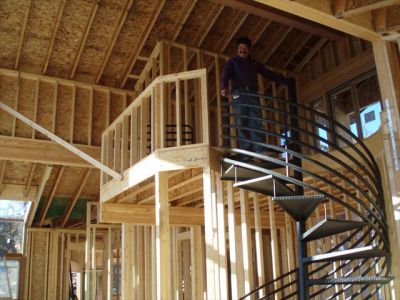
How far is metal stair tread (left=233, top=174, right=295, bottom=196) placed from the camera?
4605 mm

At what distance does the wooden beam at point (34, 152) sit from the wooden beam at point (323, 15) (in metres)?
5.86

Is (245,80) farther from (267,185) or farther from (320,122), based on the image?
(320,122)

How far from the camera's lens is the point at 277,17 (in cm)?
791

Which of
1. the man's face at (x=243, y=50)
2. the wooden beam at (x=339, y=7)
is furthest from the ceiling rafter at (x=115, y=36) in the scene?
the wooden beam at (x=339, y=7)

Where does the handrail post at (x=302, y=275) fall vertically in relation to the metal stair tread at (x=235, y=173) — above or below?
below

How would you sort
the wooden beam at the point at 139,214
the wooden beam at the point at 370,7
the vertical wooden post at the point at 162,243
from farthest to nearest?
the wooden beam at the point at 139,214 → the vertical wooden post at the point at 162,243 → the wooden beam at the point at 370,7

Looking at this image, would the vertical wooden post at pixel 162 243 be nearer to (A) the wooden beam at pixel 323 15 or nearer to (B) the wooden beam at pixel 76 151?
(B) the wooden beam at pixel 76 151

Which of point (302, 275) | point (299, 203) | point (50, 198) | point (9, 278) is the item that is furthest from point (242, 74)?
point (9, 278)

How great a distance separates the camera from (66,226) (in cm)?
1331

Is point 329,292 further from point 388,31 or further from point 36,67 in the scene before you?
point 36,67

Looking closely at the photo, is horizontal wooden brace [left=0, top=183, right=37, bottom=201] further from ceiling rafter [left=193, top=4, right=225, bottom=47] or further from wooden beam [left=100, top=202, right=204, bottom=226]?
ceiling rafter [left=193, top=4, right=225, bottom=47]

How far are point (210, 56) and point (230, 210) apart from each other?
438 centimetres

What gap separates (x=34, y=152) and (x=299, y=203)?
19.1 feet

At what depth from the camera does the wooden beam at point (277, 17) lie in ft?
25.0
